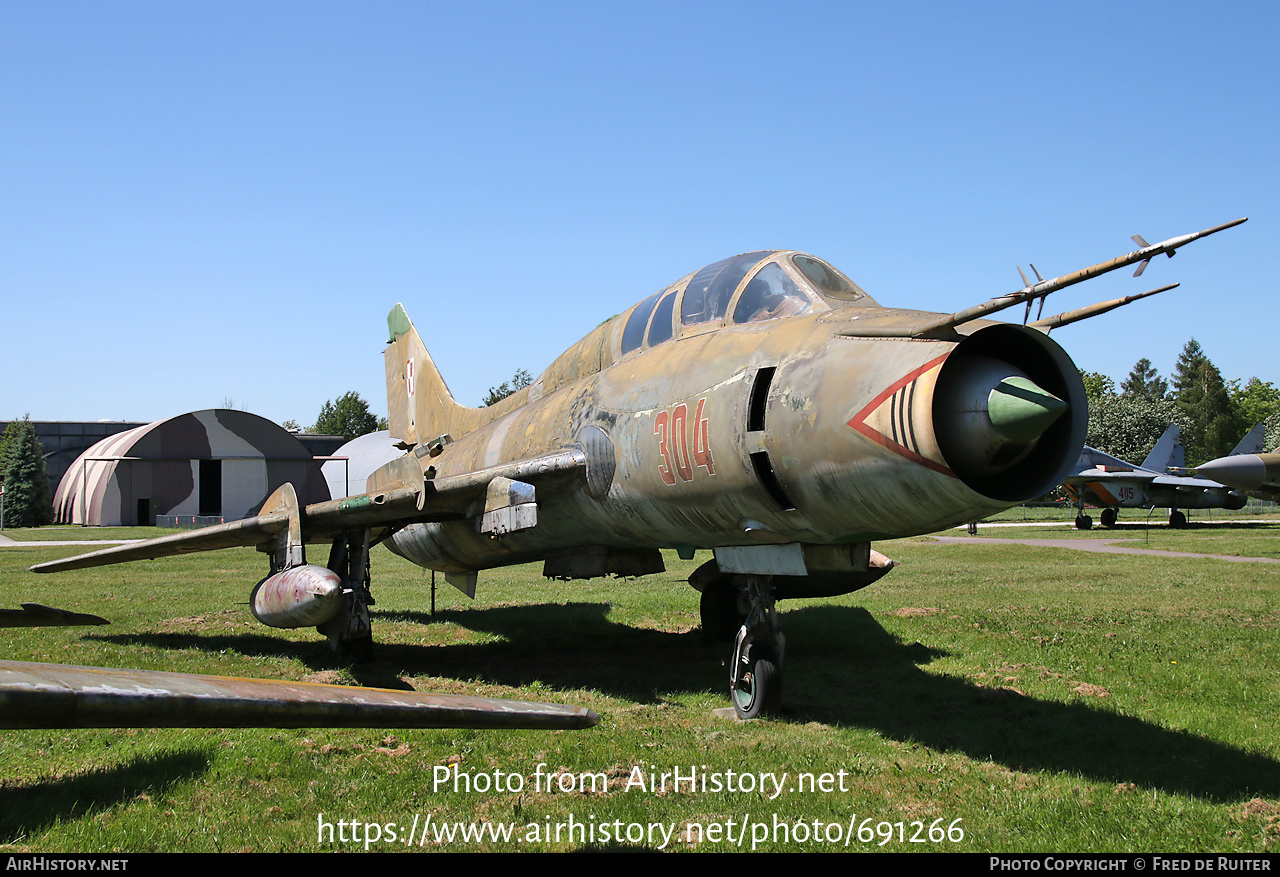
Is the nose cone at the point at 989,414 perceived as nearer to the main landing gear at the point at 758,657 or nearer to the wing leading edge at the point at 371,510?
the main landing gear at the point at 758,657

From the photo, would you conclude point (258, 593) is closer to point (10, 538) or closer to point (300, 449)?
point (10, 538)

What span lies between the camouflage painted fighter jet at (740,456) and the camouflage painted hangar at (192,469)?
41414 millimetres

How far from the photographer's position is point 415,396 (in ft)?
47.1

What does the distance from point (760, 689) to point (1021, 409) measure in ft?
12.6

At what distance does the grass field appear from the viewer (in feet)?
16.4

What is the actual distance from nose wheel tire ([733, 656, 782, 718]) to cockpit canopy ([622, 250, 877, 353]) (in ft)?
10.2

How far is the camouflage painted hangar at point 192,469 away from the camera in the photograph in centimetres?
4812

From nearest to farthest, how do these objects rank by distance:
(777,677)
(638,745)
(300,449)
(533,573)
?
1. (638,745)
2. (777,677)
3. (533,573)
4. (300,449)

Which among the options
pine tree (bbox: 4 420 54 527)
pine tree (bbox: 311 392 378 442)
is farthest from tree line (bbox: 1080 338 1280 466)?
pine tree (bbox: 311 392 378 442)

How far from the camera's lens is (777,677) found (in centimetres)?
755

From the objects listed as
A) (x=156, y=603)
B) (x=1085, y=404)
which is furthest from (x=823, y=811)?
(x=156, y=603)

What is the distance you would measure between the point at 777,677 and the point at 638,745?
1519mm

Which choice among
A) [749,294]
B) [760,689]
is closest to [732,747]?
[760,689]

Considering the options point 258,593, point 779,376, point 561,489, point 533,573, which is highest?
point 779,376
